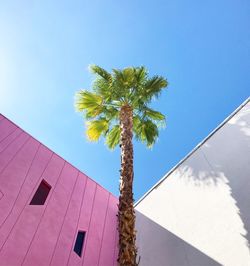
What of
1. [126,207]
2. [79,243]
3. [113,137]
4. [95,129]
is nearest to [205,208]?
[126,207]

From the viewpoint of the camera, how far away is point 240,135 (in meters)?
7.62

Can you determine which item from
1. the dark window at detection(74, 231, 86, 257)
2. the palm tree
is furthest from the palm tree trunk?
the dark window at detection(74, 231, 86, 257)

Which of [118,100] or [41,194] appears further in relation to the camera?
[118,100]

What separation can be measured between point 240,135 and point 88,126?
17.6 feet

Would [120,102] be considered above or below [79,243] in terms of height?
above

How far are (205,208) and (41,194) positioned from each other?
4813 millimetres

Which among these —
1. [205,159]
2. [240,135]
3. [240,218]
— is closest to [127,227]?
[240,218]

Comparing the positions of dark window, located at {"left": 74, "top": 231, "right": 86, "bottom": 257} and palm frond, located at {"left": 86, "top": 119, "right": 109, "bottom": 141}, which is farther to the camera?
palm frond, located at {"left": 86, "top": 119, "right": 109, "bottom": 141}

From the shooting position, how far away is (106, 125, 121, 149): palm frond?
31.4ft

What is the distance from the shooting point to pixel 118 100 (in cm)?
917

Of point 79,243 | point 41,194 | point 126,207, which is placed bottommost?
point 79,243

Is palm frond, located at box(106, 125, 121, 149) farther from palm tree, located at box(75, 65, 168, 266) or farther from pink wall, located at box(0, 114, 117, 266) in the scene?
pink wall, located at box(0, 114, 117, 266)

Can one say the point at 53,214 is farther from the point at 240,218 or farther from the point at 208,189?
the point at 240,218

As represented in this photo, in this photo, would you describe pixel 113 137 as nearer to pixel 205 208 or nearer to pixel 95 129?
pixel 95 129
